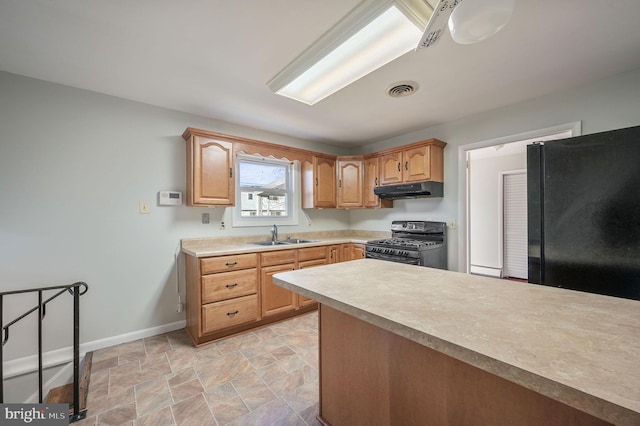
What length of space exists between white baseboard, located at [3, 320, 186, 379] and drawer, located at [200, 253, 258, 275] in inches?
36.2

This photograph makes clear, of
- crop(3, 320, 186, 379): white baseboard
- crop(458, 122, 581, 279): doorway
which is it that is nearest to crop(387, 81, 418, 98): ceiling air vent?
crop(458, 122, 581, 279): doorway

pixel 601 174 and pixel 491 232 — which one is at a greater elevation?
pixel 601 174

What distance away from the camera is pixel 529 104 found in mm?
2600

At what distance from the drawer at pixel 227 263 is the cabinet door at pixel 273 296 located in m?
0.18

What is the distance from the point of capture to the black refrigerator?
4.29ft

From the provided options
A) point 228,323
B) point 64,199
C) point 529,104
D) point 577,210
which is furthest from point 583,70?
point 64,199

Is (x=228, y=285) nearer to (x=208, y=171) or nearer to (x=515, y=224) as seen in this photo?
(x=208, y=171)

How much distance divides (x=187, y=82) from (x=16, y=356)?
2.64 m


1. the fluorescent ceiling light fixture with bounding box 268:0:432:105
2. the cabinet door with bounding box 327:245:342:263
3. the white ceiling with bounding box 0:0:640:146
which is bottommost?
the cabinet door with bounding box 327:245:342:263

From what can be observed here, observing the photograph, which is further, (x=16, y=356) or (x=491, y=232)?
(x=491, y=232)

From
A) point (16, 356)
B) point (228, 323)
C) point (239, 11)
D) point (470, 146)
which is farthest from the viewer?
point (470, 146)

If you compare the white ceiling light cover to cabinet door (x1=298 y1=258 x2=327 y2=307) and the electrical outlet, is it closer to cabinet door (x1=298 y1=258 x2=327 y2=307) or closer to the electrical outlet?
cabinet door (x1=298 y1=258 x2=327 y2=307)

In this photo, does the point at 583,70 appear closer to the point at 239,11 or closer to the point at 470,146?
the point at 470,146

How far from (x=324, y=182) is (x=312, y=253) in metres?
1.12
